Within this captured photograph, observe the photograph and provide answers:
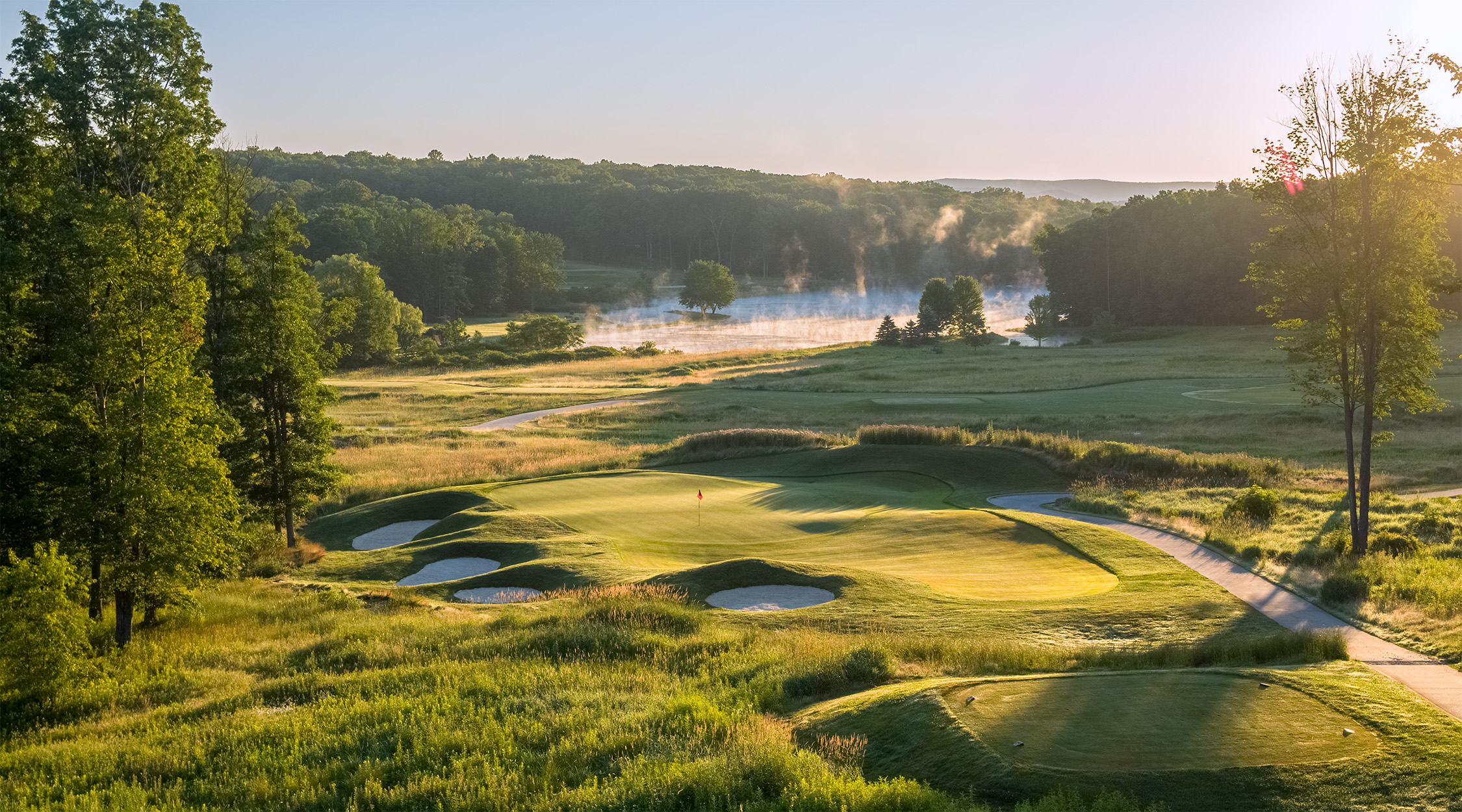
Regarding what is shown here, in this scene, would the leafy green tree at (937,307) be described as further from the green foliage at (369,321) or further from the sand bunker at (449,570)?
the sand bunker at (449,570)

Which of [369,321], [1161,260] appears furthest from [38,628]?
[1161,260]

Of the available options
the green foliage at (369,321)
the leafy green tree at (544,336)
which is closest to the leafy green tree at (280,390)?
the green foliage at (369,321)

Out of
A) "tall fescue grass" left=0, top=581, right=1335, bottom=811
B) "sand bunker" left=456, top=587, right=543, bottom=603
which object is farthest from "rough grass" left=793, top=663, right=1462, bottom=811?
"sand bunker" left=456, top=587, right=543, bottom=603

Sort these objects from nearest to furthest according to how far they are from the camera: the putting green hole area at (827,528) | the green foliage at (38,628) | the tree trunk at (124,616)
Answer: the green foliage at (38,628), the tree trunk at (124,616), the putting green hole area at (827,528)

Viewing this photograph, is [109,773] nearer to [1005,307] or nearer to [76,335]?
[76,335]

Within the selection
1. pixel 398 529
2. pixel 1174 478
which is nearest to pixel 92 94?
pixel 398 529

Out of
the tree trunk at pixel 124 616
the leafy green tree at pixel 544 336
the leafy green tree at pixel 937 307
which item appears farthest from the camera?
the leafy green tree at pixel 544 336
